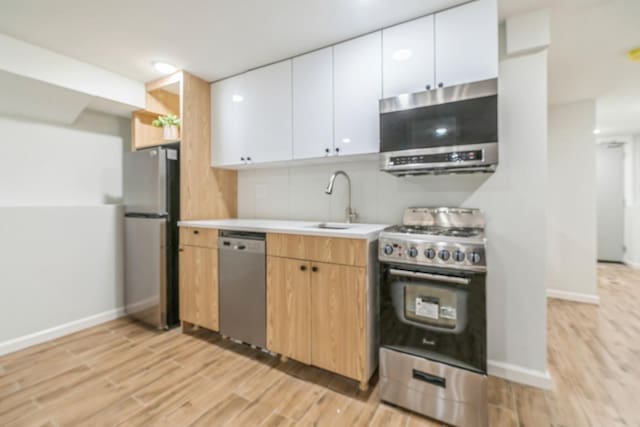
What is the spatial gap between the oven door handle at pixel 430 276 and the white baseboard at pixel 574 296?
10.2 ft

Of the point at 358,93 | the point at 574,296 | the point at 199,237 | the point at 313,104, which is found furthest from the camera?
the point at 574,296

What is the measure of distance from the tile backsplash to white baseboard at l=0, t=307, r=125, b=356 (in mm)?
1663

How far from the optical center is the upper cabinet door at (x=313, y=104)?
2193 millimetres

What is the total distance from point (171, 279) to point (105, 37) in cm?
200

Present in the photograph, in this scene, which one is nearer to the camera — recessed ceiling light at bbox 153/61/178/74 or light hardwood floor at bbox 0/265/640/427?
light hardwood floor at bbox 0/265/640/427

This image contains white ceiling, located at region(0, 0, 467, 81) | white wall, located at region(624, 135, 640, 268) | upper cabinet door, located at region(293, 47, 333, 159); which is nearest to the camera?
white ceiling, located at region(0, 0, 467, 81)

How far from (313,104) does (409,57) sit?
2.55ft

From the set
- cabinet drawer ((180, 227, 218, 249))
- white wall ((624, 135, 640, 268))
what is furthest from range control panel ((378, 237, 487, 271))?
white wall ((624, 135, 640, 268))

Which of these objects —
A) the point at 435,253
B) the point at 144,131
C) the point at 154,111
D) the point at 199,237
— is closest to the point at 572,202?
the point at 435,253

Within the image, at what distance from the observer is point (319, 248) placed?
71.3 inches

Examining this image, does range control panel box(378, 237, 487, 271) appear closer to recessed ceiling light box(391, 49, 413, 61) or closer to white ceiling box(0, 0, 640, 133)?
recessed ceiling light box(391, 49, 413, 61)

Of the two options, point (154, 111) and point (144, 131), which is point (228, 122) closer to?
point (154, 111)

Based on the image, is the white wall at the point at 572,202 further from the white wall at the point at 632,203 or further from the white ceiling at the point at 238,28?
the white wall at the point at 632,203

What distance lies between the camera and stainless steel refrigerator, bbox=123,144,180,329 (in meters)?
2.53
